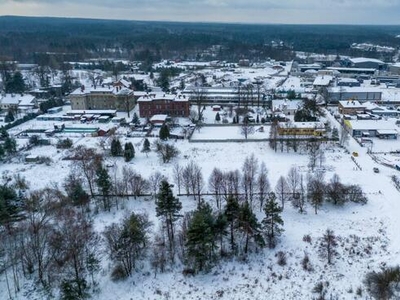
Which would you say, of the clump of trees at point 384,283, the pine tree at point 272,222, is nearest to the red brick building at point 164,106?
the pine tree at point 272,222

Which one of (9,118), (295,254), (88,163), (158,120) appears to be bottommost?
(295,254)

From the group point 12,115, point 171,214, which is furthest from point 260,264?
point 12,115

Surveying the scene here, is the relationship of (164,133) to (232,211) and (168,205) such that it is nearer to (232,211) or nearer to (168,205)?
(168,205)

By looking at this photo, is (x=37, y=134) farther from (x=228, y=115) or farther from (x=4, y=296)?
(x=4, y=296)

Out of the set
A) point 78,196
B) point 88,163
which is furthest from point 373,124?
point 78,196

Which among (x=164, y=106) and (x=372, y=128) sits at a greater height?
(x=164, y=106)

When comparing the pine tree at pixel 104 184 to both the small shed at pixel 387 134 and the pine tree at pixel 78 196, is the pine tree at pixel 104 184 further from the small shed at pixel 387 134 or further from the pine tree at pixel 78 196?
the small shed at pixel 387 134

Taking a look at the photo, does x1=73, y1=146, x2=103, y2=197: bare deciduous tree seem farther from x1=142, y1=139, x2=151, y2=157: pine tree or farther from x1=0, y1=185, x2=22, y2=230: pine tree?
x1=0, y1=185, x2=22, y2=230: pine tree
